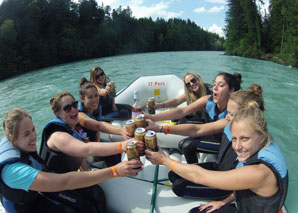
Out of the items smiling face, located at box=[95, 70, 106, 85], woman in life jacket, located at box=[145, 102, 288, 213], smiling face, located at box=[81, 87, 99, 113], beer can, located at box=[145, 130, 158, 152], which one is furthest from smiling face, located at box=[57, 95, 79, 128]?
smiling face, located at box=[95, 70, 106, 85]

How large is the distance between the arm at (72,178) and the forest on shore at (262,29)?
19317mm

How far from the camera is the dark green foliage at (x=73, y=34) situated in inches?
851

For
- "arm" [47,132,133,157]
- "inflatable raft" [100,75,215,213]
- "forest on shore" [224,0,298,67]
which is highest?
"forest on shore" [224,0,298,67]

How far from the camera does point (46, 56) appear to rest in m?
24.1

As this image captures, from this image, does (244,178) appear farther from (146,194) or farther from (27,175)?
(27,175)

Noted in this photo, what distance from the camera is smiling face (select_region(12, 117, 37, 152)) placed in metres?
1.35

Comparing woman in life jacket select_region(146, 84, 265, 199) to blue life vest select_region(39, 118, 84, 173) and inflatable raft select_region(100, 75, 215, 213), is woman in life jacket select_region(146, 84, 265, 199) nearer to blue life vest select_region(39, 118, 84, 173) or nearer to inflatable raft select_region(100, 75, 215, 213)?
inflatable raft select_region(100, 75, 215, 213)

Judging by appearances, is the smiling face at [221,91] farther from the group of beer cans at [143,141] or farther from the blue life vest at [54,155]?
the blue life vest at [54,155]

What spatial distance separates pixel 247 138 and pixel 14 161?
1418 millimetres

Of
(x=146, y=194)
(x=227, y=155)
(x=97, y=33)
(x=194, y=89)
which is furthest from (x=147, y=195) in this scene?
(x=97, y=33)

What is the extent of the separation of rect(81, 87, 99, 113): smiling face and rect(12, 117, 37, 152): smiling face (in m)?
1.05

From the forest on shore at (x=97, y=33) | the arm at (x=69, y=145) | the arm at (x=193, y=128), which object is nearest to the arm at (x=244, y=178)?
the arm at (x=193, y=128)

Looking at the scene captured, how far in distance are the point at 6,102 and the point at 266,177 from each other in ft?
34.7

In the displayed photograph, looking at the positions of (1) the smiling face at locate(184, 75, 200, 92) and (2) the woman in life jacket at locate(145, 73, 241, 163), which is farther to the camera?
(1) the smiling face at locate(184, 75, 200, 92)
